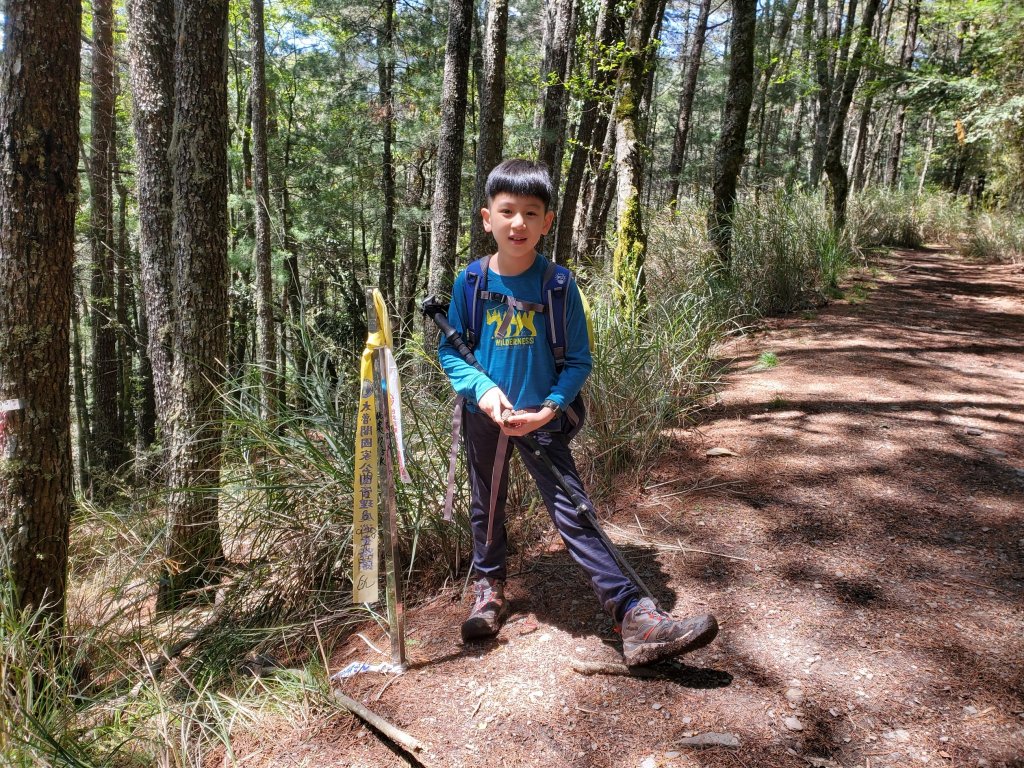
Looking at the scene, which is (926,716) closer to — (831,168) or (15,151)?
(15,151)

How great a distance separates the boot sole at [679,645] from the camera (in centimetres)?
205

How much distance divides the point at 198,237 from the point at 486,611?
290 cm

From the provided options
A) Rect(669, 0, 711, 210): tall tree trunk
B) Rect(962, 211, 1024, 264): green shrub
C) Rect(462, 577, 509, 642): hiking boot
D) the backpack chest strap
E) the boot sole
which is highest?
Rect(669, 0, 711, 210): tall tree trunk

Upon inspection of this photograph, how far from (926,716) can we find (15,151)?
3995 millimetres

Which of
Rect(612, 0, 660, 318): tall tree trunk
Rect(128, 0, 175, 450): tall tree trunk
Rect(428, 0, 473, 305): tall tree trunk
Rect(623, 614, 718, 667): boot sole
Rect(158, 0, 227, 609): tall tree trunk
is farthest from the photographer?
Rect(428, 0, 473, 305): tall tree trunk

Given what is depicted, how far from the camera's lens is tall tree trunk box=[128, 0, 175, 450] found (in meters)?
4.57

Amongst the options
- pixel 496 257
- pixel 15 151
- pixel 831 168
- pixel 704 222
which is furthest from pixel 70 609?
pixel 831 168

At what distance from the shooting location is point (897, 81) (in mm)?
10031

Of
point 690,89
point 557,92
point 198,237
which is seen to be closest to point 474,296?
point 198,237

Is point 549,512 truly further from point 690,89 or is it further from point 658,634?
point 690,89

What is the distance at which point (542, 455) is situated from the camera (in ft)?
7.65

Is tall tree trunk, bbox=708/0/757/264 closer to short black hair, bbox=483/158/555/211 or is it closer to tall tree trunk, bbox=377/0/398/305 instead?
short black hair, bbox=483/158/555/211

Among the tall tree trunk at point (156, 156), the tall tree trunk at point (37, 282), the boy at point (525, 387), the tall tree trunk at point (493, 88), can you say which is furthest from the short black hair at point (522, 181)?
the tall tree trunk at point (493, 88)

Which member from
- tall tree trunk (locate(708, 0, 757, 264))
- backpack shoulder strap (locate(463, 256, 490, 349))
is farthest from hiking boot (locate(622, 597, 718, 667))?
tall tree trunk (locate(708, 0, 757, 264))
